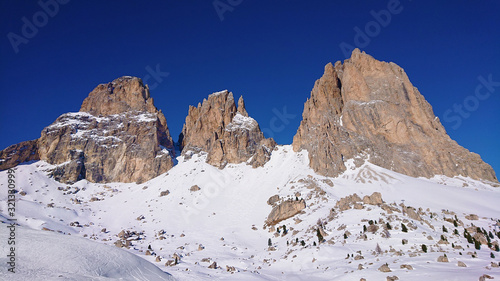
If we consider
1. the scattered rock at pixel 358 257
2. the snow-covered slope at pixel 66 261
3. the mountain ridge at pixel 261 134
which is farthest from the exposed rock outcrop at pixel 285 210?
the snow-covered slope at pixel 66 261

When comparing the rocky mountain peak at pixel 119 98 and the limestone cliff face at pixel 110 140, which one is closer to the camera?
the limestone cliff face at pixel 110 140

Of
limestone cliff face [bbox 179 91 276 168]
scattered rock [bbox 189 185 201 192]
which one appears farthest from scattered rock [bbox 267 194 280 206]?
limestone cliff face [bbox 179 91 276 168]

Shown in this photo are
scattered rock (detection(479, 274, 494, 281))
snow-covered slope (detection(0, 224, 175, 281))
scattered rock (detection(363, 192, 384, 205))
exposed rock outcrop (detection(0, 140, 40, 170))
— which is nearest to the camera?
snow-covered slope (detection(0, 224, 175, 281))

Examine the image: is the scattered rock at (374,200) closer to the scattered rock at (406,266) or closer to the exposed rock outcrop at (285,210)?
the exposed rock outcrop at (285,210)

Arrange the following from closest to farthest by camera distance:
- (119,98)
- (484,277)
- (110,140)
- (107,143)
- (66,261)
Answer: (66,261) → (484,277) → (107,143) → (110,140) → (119,98)

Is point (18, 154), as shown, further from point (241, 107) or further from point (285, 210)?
point (285, 210)

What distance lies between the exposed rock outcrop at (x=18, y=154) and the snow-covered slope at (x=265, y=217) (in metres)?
4.69

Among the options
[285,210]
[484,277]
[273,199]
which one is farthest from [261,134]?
[484,277]

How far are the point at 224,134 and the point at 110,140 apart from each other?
157 ft

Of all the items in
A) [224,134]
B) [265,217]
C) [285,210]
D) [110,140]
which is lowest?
[265,217]

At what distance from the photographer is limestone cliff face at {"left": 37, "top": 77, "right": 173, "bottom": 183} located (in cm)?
11036

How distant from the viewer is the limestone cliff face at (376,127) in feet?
288

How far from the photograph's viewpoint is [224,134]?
119500mm

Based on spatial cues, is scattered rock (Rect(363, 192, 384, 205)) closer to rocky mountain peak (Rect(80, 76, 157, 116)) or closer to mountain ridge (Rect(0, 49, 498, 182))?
mountain ridge (Rect(0, 49, 498, 182))
